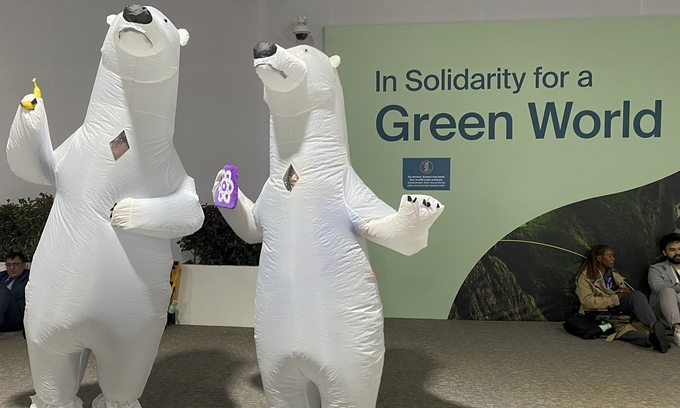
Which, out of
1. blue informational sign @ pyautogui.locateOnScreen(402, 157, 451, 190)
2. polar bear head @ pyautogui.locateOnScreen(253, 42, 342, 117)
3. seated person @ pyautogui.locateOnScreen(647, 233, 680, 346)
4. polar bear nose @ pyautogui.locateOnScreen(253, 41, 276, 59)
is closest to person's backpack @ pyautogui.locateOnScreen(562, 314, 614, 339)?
seated person @ pyautogui.locateOnScreen(647, 233, 680, 346)

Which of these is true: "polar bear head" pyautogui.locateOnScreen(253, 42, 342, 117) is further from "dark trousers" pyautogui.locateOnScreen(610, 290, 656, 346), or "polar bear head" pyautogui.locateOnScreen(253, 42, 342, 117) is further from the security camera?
"dark trousers" pyautogui.locateOnScreen(610, 290, 656, 346)

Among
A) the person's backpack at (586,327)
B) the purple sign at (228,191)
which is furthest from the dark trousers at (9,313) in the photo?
the person's backpack at (586,327)

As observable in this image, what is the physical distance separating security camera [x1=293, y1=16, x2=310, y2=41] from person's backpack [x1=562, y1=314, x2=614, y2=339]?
2.84 metres

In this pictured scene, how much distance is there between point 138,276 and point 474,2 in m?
3.33

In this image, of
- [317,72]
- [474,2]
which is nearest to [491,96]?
[474,2]

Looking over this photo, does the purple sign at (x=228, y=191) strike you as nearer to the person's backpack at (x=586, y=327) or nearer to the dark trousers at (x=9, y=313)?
the dark trousers at (x=9, y=313)

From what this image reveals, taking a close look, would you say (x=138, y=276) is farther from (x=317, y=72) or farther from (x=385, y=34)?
(x=385, y=34)

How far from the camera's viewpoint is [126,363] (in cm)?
206


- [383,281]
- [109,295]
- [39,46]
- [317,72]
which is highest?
[39,46]

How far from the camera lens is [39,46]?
14.5 feet

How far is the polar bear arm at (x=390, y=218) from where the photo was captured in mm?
1749

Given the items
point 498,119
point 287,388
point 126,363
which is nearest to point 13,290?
point 126,363

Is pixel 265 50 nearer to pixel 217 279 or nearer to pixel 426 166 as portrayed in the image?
pixel 217 279

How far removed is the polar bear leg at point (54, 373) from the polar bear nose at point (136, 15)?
1153 millimetres
